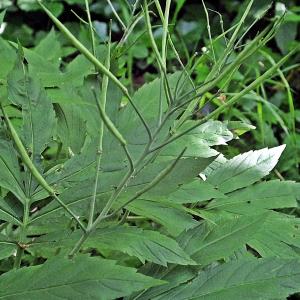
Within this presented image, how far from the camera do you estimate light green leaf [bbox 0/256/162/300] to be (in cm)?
54

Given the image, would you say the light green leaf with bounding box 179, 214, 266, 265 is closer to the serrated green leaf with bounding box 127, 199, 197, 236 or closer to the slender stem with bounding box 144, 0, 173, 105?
the serrated green leaf with bounding box 127, 199, 197, 236

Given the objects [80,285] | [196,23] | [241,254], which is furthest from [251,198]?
[196,23]

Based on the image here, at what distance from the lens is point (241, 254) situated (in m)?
0.71

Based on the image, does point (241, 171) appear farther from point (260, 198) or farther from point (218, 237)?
point (218, 237)

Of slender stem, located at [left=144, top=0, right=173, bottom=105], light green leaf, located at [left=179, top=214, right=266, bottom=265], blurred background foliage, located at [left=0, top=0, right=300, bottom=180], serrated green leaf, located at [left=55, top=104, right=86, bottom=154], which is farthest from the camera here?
blurred background foliage, located at [left=0, top=0, right=300, bottom=180]

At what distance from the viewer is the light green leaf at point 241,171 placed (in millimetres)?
787

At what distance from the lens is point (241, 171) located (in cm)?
79

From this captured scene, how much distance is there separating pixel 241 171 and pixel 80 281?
1.02 ft

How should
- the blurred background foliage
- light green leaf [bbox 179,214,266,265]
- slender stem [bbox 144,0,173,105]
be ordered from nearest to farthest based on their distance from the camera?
slender stem [bbox 144,0,173,105], light green leaf [bbox 179,214,266,265], the blurred background foliage

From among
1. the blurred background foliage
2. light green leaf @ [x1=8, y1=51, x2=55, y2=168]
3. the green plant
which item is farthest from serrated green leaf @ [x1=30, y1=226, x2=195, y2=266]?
the blurred background foliage

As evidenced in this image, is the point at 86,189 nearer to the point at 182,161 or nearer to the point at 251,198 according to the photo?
the point at 182,161

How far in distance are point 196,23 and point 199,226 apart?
6.69 ft

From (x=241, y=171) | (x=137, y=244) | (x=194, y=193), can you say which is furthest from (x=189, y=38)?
(x=137, y=244)

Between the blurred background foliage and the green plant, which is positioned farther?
the blurred background foliage
